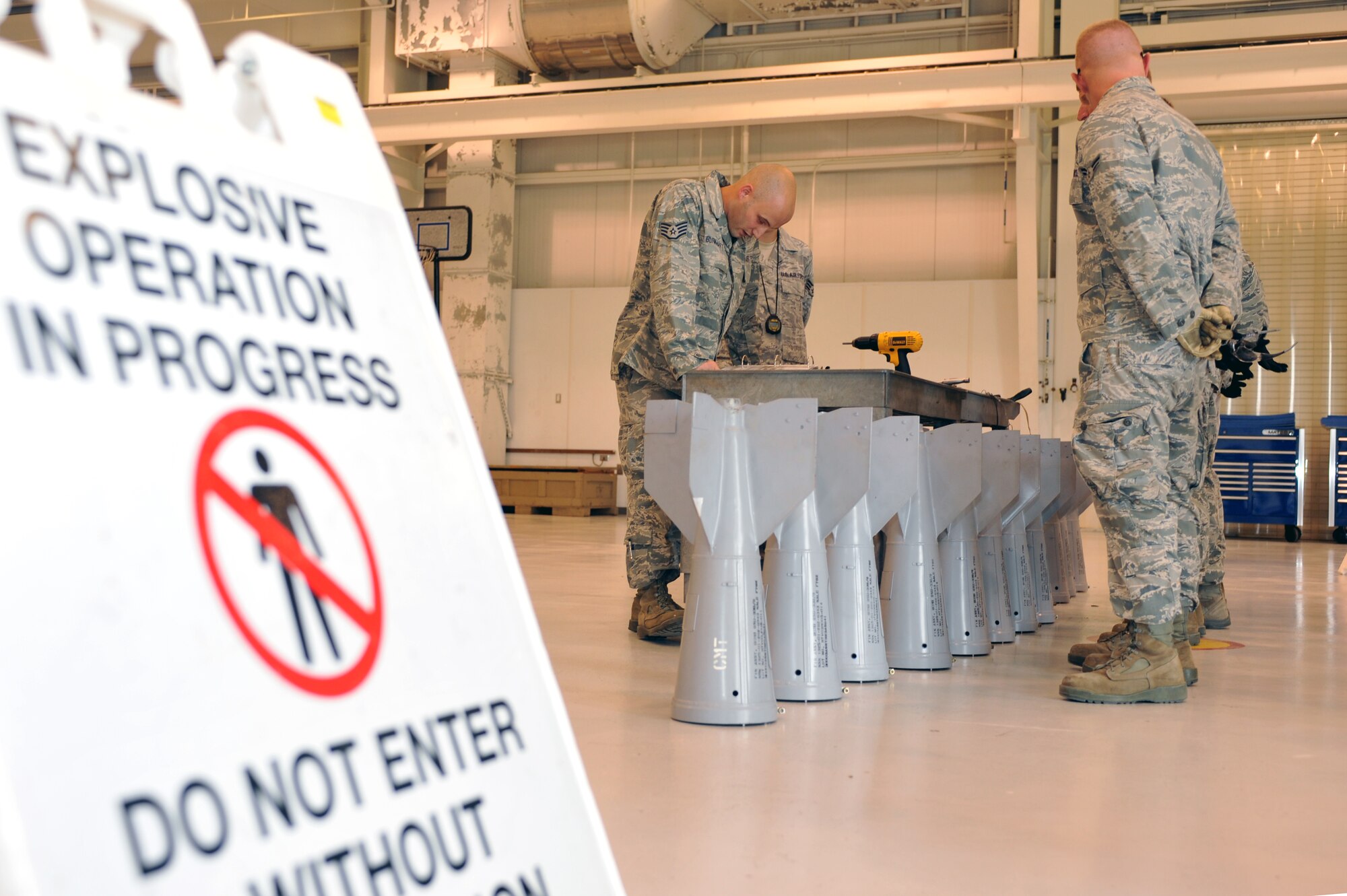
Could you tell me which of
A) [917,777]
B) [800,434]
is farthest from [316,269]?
[800,434]

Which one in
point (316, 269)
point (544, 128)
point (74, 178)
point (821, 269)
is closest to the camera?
point (74, 178)

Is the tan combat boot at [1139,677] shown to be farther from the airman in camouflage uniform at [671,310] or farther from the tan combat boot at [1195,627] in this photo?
the airman in camouflage uniform at [671,310]

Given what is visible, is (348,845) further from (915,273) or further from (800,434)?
(915,273)

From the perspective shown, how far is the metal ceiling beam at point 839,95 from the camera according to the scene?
7.84 meters

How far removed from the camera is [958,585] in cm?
367

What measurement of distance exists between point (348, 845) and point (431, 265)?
11.0 metres

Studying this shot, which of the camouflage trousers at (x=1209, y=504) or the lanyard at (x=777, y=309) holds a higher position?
the lanyard at (x=777, y=309)

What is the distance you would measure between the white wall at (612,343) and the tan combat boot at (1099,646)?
7075mm

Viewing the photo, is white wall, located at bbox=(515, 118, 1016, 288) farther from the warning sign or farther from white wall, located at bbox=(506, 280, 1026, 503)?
the warning sign

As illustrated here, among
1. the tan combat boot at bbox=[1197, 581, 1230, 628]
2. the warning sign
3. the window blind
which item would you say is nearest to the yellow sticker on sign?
the warning sign

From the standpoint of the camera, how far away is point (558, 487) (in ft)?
36.6

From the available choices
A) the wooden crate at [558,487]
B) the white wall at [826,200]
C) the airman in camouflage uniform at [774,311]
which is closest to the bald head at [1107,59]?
the airman in camouflage uniform at [774,311]

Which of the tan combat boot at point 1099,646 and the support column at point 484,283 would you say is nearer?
the tan combat boot at point 1099,646

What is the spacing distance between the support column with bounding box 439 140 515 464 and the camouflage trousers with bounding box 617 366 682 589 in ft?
25.3
